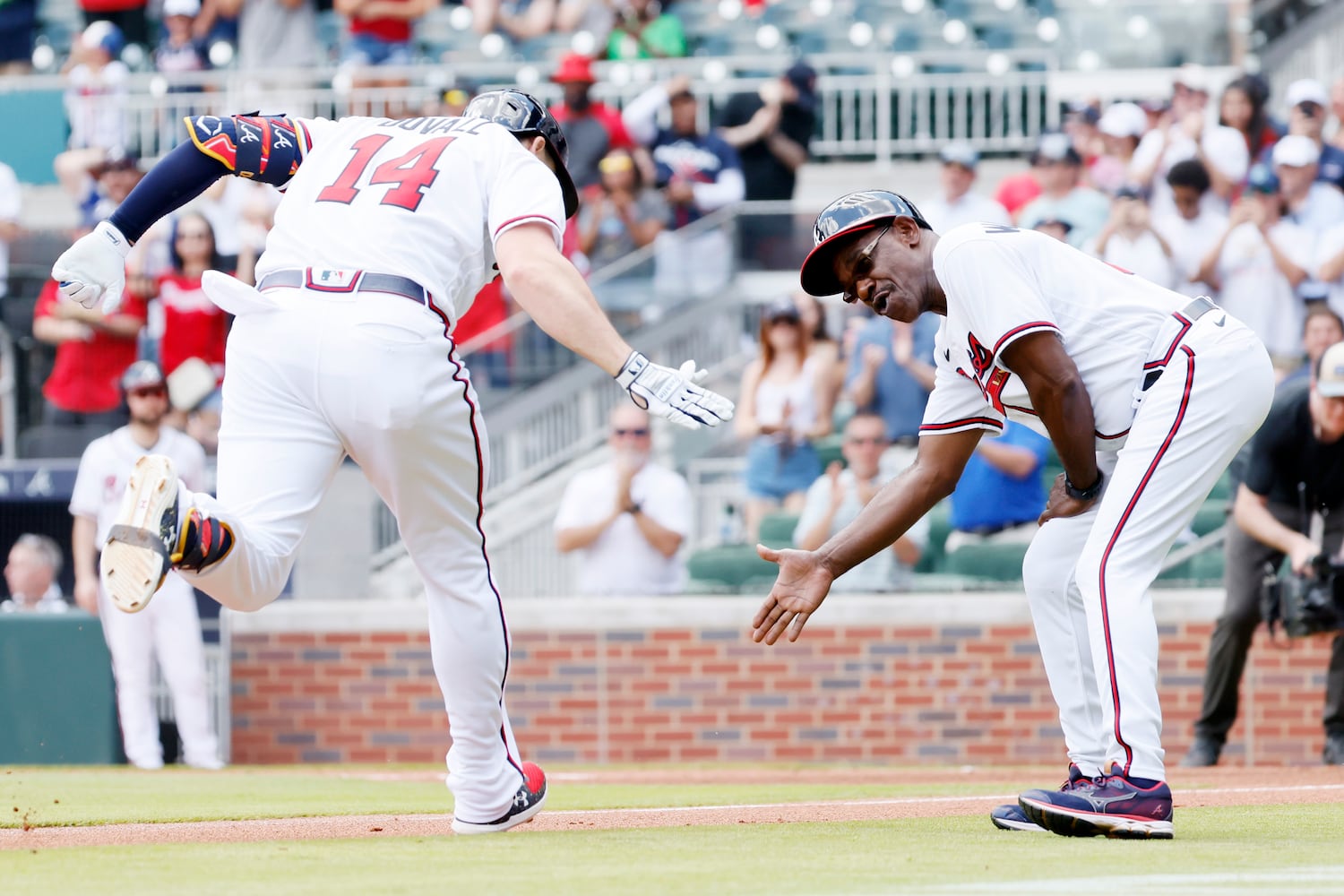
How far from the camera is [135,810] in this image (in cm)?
637

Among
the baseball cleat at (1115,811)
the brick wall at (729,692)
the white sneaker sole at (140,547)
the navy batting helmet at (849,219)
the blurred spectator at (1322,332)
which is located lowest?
the brick wall at (729,692)

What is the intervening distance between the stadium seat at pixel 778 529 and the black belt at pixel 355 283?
5.91 meters

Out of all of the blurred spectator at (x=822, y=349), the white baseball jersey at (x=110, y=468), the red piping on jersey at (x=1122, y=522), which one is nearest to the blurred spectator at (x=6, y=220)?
the white baseball jersey at (x=110, y=468)

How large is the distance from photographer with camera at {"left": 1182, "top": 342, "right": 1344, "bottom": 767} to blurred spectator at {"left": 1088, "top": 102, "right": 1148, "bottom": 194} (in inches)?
153

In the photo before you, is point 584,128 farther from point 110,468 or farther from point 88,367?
point 110,468

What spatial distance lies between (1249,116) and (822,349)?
3471 millimetres

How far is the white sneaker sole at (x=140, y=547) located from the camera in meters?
4.23

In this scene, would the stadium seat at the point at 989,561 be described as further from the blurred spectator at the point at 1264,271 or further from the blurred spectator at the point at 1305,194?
the blurred spectator at the point at 1305,194

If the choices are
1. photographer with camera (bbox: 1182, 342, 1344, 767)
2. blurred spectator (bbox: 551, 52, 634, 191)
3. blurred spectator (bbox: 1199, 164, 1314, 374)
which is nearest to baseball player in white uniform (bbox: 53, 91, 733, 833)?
photographer with camera (bbox: 1182, 342, 1344, 767)

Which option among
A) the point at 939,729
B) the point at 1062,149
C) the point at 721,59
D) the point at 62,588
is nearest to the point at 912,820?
the point at 939,729

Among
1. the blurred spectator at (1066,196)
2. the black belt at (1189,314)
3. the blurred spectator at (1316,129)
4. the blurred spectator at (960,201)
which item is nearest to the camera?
the black belt at (1189,314)

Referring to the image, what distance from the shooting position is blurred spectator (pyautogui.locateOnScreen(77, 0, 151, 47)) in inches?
655

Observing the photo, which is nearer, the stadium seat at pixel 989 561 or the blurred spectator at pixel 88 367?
the stadium seat at pixel 989 561

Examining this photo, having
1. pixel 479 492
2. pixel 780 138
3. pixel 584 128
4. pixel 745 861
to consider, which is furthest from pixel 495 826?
pixel 780 138
